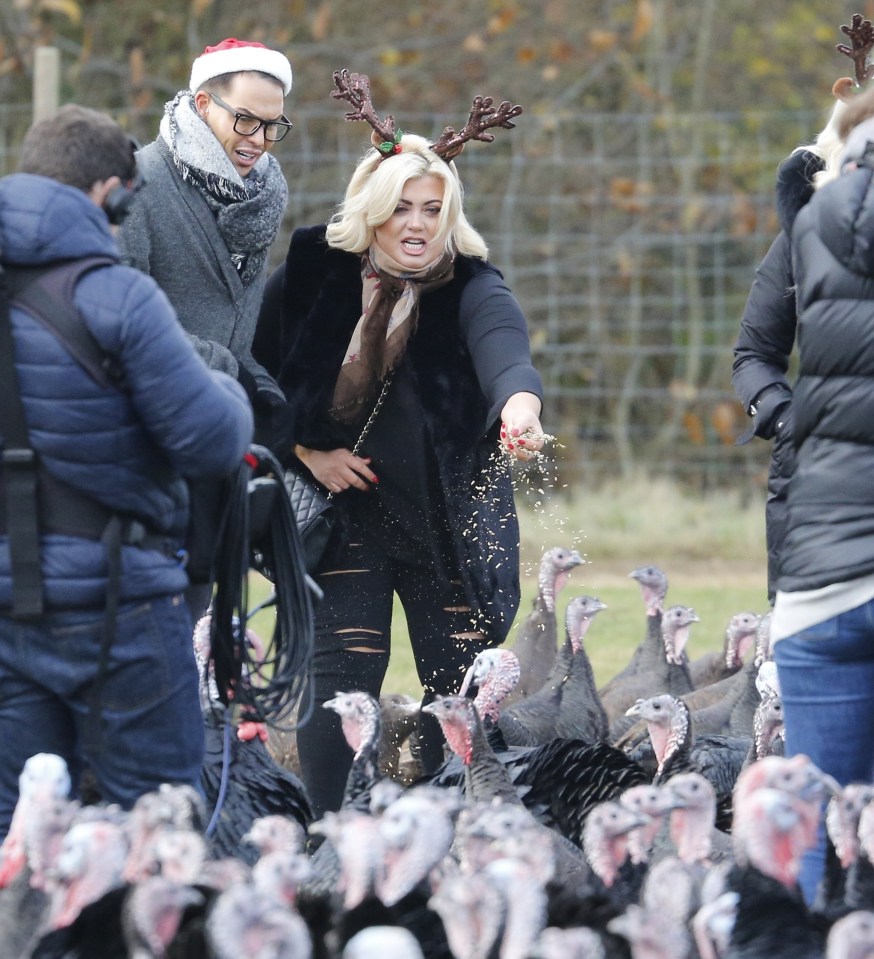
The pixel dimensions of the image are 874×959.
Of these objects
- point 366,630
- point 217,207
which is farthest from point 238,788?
point 217,207

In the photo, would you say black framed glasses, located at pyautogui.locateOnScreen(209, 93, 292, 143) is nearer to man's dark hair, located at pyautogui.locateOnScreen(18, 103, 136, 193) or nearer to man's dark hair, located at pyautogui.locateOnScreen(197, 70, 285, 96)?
man's dark hair, located at pyautogui.locateOnScreen(197, 70, 285, 96)

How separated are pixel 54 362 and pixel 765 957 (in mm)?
1460

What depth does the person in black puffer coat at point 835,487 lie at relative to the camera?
306 cm

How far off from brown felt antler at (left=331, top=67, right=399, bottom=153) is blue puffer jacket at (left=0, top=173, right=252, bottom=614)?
1.36 metres

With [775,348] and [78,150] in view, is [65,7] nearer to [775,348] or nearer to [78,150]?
[775,348]

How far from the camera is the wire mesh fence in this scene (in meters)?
10.5

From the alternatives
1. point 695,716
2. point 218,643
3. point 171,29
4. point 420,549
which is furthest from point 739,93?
point 218,643

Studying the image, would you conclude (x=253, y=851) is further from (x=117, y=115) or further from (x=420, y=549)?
(x=117, y=115)

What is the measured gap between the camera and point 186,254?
4109 millimetres

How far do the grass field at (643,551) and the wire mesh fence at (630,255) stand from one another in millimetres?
513

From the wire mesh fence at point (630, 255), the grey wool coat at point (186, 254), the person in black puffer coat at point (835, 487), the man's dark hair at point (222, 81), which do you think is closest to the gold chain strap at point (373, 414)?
the grey wool coat at point (186, 254)

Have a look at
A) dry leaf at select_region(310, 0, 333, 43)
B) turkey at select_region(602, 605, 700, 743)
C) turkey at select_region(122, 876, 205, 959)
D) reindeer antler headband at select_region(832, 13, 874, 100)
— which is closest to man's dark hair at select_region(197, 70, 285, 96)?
reindeer antler headband at select_region(832, 13, 874, 100)

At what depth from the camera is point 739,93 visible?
12.1 m

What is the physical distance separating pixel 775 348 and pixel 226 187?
4.43ft
